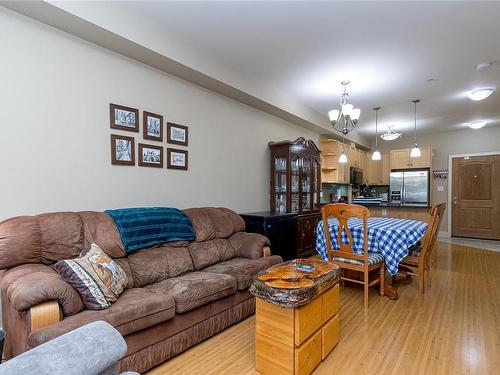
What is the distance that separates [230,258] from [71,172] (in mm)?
1758

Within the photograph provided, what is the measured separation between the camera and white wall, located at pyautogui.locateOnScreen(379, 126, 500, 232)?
6715 millimetres

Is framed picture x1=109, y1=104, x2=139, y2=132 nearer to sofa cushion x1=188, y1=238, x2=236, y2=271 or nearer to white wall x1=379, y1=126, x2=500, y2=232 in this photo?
sofa cushion x1=188, y1=238, x2=236, y2=271

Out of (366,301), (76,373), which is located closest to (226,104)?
(366,301)

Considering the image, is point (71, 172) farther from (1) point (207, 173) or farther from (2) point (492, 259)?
(2) point (492, 259)

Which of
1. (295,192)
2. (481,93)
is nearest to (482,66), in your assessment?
(481,93)

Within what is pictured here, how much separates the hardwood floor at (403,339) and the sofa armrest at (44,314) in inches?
29.2

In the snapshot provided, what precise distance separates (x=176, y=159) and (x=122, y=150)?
25.7 inches

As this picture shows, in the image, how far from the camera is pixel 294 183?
4.75 metres

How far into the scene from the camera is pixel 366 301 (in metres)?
2.83

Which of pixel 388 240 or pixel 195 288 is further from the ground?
pixel 388 240

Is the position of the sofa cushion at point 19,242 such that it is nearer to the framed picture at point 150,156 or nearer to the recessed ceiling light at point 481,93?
the framed picture at point 150,156

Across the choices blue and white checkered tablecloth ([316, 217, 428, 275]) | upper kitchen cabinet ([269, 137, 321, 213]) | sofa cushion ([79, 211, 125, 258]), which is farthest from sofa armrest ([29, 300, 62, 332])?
upper kitchen cabinet ([269, 137, 321, 213])

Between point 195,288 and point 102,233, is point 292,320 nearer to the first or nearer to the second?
point 195,288

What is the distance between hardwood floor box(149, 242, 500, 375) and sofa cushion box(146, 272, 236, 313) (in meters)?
0.36
